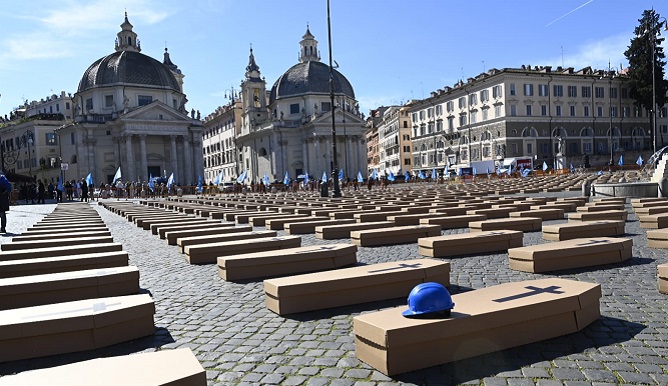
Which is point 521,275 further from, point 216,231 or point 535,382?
point 216,231

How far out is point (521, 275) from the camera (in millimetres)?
7852

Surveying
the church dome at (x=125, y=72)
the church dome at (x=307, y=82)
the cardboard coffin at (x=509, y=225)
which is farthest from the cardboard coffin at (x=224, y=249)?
the church dome at (x=307, y=82)

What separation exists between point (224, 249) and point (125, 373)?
654 cm

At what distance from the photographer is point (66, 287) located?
681 cm

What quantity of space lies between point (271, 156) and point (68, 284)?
279 feet

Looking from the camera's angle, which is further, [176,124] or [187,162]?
[187,162]

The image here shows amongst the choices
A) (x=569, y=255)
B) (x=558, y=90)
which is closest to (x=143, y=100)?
(x=558, y=90)

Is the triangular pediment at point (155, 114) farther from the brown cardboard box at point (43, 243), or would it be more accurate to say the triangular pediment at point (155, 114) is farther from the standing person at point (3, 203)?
the brown cardboard box at point (43, 243)

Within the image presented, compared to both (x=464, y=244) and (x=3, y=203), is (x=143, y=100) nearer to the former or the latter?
(x=3, y=203)

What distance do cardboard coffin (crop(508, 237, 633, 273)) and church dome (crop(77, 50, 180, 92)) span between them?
77338mm

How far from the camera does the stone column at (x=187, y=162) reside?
7912 cm

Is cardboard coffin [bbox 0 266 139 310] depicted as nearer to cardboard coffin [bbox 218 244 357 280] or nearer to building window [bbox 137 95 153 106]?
cardboard coffin [bbox 218 244 357 280]

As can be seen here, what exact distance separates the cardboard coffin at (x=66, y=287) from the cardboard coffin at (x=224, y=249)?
2.54 meters

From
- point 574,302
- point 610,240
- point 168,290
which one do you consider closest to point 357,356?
point 574,302
